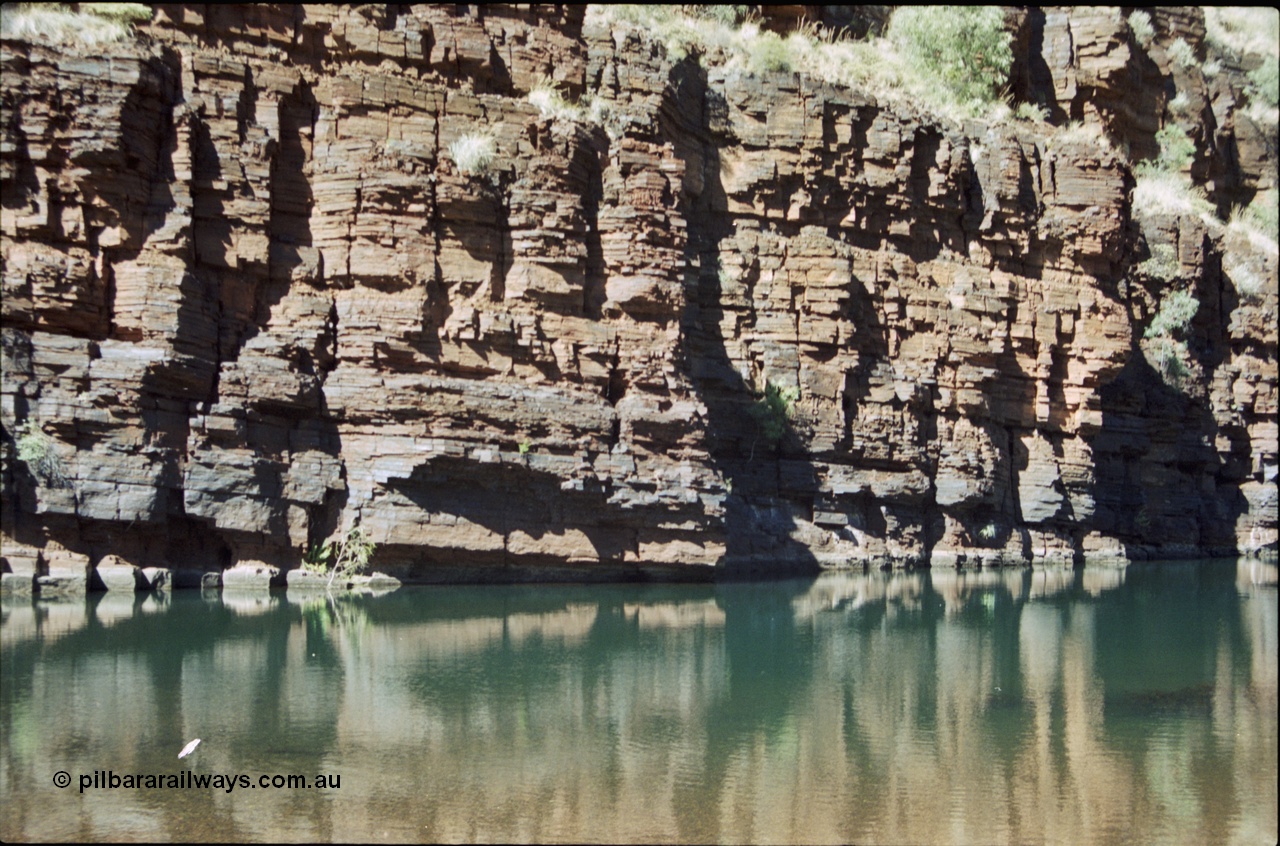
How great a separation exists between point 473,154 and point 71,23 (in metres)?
8.49

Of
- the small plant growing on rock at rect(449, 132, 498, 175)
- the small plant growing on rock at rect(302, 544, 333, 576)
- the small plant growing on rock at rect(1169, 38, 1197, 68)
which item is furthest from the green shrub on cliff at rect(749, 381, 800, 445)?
the small plant growing on rock at rect(1169, 38, 1197, 68)

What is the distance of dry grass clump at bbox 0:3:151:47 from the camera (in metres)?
25.2

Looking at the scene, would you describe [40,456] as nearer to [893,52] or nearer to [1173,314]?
[893,52]

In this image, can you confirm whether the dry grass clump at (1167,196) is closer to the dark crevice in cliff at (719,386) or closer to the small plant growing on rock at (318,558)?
the dark crevice in cliff at (719,386)

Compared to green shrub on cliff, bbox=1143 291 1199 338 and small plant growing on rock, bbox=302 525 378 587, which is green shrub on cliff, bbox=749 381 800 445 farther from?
green shrub on cliff, bbox=1143 291 1199 338

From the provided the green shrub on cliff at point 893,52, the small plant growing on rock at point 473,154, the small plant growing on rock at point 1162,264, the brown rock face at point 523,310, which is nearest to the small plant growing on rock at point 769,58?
the green shrub on cliff at point 893,52

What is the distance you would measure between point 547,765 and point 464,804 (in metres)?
1.54

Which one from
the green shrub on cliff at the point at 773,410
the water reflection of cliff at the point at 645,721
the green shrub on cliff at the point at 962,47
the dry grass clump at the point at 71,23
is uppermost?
the green shrub on cliff at the point at 962,47

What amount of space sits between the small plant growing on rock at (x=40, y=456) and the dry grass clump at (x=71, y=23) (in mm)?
7806

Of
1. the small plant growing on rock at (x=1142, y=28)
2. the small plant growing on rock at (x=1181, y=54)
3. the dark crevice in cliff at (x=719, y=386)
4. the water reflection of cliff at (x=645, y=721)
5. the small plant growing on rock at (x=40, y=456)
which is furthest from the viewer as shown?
the small plant growing on rock at (x=1181, y=54)

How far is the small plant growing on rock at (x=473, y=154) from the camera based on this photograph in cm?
2753

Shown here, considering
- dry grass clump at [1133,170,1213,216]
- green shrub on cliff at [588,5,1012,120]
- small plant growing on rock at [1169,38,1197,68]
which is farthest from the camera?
small plant growing on rock at [1169,38,1197,68]

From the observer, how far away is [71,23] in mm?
25828

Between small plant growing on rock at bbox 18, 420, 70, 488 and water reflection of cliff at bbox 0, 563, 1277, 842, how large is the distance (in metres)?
3.25
